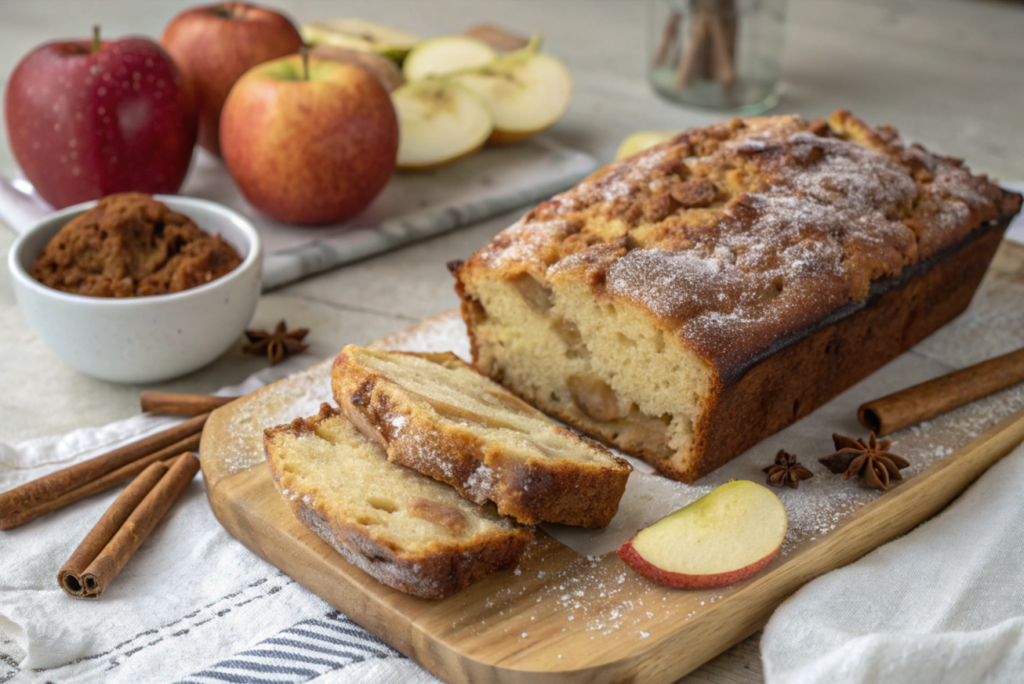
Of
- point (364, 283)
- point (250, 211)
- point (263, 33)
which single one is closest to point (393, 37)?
point (263, 33)

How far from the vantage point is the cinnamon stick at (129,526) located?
7.06 ft

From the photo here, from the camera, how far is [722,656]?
207 centimetres

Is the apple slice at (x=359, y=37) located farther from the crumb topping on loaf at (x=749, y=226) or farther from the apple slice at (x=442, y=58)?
the crumb topping on loaf at (x=749, y=226)

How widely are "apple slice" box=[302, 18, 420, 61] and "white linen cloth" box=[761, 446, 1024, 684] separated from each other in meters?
3.31

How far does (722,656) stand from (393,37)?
3886 millimetres

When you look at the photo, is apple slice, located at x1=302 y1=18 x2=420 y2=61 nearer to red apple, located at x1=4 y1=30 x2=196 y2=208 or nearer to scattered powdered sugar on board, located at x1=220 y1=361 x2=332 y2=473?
red apple, located at x1=4 y1=30 x2=196 y2=208

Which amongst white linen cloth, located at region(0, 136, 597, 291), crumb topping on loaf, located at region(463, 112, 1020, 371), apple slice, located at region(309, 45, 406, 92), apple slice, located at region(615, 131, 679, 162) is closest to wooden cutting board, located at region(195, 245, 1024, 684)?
crumb topping on loaf, located at region(463, 112, 1020, 371)

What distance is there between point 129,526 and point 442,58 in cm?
299

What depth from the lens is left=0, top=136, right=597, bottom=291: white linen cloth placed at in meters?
3.64

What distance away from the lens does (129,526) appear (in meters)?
2.27

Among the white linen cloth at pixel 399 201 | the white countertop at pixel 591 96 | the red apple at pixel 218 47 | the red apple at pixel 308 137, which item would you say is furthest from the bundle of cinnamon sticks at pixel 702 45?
the red apple at pixel 218 47

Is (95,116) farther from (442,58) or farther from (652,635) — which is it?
(652,635)

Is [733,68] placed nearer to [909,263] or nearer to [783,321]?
[909,263]

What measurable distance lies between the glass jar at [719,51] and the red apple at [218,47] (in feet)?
6.01
